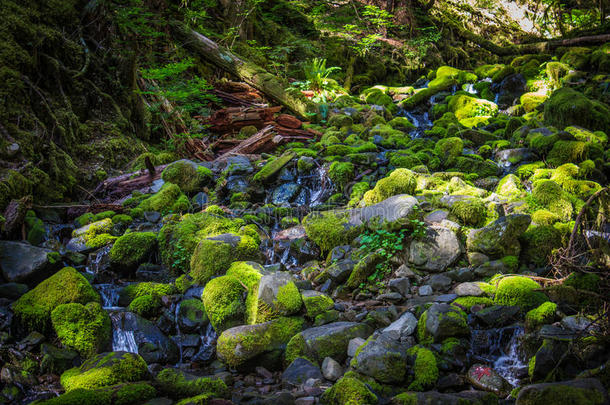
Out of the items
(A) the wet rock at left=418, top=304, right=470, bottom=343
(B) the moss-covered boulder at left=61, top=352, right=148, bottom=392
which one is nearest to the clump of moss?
(A) the wet rock at left=418, top=304, right=470, bottom=343

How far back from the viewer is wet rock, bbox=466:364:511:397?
2977 mm

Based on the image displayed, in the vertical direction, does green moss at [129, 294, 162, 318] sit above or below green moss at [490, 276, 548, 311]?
below

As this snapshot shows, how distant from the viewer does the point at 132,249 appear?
5504 millimetres

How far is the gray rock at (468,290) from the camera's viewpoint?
4020mm

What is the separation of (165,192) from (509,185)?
630 centimetres

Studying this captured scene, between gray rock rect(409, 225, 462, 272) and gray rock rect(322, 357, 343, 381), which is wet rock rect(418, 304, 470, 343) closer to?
gray rock rect(322, 357, 343, 381)

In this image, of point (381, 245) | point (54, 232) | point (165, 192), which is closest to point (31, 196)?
point (54, 232)

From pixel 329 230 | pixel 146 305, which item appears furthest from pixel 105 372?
pixel 329 230

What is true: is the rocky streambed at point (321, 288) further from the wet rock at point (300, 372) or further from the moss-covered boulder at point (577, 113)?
the moss-covered boulder at point (577, 113)

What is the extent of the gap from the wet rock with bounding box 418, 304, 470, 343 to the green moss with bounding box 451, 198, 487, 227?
199 centimetres

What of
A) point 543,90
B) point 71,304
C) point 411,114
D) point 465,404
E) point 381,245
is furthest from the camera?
point 411,114

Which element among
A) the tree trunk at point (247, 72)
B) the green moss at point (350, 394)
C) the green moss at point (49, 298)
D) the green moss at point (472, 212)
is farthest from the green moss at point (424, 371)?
the tree trunk at point (247, 72)

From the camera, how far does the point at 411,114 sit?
12.5m

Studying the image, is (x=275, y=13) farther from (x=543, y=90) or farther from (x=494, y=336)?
(x=494, y=336)
